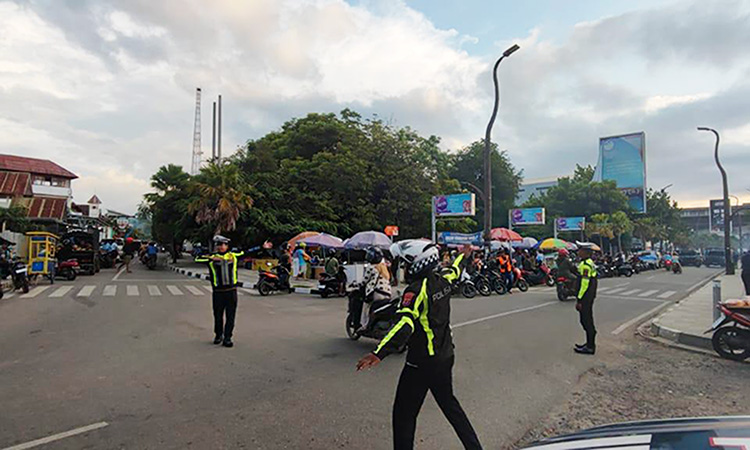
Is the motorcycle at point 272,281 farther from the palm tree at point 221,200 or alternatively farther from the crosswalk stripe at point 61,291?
the palm tree at point 221,200

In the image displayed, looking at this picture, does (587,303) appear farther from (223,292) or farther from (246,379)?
(223,292)

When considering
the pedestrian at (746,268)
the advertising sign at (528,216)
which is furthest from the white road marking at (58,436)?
the advertising sign at (528,216)

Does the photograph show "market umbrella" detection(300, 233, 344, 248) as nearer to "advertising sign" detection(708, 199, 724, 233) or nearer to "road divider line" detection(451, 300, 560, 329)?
"road divider line" detection(451, 300, 560, 329)

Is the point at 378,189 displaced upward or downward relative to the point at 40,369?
upward

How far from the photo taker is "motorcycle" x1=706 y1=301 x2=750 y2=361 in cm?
665

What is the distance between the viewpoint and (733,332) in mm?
6863

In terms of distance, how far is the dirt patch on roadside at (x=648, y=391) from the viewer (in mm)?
4445

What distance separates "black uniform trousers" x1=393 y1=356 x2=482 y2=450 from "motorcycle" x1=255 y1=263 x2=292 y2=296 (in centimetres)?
1260

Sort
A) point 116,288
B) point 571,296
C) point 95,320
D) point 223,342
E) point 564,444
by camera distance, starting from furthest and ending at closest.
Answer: point 116,288
point 571,296
point 95,320
point 223,342
point 564,444

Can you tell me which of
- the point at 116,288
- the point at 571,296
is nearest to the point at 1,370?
the point at 116,288

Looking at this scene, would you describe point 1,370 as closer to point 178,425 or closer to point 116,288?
point 178,425

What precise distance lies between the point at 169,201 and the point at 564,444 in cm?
3552

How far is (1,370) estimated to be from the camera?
18.8 ft

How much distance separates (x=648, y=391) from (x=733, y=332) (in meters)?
2.70
